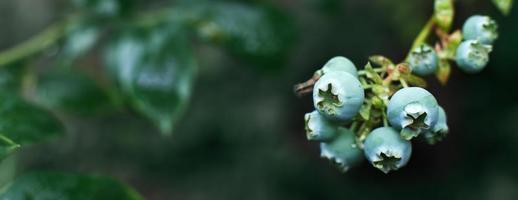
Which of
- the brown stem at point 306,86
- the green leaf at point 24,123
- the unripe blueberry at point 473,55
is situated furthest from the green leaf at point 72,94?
the unripe blueberry at point 473,55

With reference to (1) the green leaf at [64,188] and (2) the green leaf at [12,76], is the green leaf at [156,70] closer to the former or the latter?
(2) the green leaf at [12,76]

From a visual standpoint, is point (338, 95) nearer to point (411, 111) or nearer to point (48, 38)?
point (411, 111)

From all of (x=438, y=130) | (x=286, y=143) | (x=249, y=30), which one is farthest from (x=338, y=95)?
(x=286, y=143)

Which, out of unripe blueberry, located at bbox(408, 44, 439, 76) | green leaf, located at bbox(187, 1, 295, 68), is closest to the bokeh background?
green leaf, located at bbox(187, 1, 295, 68)

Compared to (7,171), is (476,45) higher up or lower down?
lower down

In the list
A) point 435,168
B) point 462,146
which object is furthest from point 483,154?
point 435,168

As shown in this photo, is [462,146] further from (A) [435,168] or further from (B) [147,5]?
(B) [147,5]
